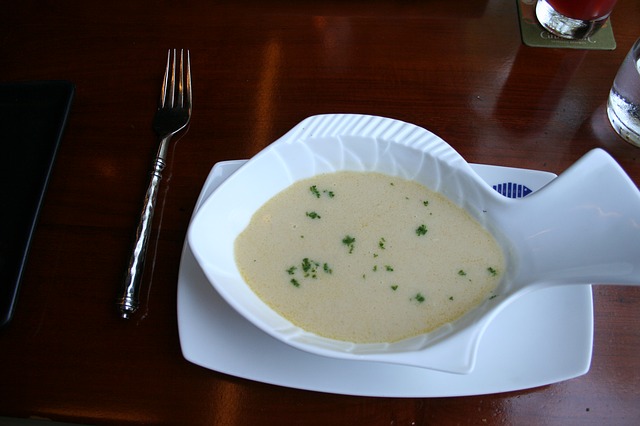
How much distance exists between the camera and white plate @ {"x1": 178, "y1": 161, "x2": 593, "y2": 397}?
74cm

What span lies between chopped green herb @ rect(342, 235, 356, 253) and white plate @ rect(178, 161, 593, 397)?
0.17 m

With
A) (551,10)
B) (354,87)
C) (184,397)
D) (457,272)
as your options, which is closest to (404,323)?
(457,272)

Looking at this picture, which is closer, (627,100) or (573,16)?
(627,100)

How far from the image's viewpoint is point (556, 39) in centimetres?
114

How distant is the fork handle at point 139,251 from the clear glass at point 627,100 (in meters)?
0.83

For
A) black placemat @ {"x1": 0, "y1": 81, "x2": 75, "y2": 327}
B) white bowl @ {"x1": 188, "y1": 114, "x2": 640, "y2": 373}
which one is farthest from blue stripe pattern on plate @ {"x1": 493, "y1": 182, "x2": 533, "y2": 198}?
black placemat @ {"x1": 0, "y1": 81, "x2": 75, "y2": 327}

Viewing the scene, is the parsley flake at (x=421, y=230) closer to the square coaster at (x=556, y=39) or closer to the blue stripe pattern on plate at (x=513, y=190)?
the blue stripe pattern on plate at (x=513, y=190)

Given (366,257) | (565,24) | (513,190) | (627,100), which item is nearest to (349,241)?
(366,257)

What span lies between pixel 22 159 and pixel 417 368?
0.77m

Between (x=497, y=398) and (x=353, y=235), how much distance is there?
12.1 inches

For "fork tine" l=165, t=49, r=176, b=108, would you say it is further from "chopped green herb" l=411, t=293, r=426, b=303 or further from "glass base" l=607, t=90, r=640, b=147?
"glass base" l=607, t=90, r=640, b=147

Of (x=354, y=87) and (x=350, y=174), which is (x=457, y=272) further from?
(x=354, y=87)

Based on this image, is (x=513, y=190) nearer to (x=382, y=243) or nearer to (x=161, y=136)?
(x=382, y=243)

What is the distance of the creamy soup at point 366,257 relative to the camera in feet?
2.52
